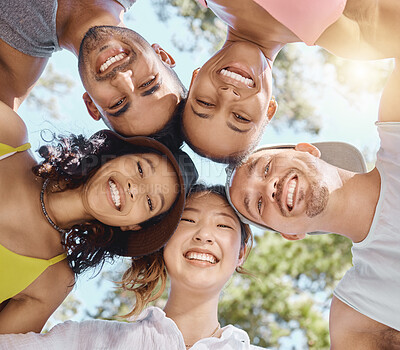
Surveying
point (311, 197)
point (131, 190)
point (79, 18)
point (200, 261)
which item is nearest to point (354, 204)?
point (311, 197)

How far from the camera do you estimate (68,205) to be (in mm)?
3535

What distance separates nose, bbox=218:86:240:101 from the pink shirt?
1.79 feet

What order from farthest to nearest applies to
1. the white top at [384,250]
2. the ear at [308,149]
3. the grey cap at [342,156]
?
the grey cap at [342,156] → the ear at [308,149] → the white top at [384,250]

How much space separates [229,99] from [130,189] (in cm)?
95

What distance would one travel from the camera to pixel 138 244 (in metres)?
3.78

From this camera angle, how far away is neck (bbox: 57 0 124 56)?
3.69 meters

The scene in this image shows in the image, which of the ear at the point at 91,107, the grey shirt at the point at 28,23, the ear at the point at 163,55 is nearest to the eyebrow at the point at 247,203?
the ear at the point at 163,55

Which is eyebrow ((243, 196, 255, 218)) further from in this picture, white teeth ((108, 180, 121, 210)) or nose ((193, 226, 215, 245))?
white teeth ((108, 180, 121, 210))

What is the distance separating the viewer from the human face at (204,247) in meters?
3.49

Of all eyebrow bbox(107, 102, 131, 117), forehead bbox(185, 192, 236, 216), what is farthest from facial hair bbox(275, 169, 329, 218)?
Answer: eyebrow bbox(107, 102, 131, 117)

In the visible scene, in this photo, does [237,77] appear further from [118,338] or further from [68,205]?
[118,338]

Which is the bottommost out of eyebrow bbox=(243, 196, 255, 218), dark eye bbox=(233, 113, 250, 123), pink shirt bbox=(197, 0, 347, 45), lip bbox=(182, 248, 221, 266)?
lip bbox=(182, 248, 221, 266)

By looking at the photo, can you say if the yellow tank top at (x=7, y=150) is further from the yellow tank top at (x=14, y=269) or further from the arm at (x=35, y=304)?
the arm at (x=35, y=304)

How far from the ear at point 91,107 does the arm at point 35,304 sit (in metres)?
1.20
